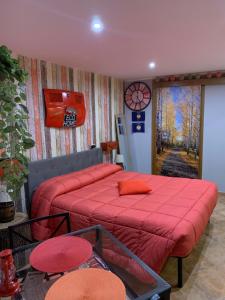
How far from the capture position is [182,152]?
191 inches

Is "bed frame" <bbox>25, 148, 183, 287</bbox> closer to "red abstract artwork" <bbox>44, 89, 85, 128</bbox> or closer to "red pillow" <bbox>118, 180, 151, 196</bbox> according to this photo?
"red abstract artwork" <bbox>44, 89, 85, 128</bbox>

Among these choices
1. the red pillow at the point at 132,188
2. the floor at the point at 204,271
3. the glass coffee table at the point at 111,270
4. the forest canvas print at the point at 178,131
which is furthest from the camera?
the forest canvas print at the point at 178,131

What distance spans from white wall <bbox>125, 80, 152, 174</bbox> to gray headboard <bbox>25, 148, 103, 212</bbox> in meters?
1.17

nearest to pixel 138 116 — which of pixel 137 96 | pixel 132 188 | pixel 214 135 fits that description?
pixel 137 96

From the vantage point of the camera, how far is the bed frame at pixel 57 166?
3088mm

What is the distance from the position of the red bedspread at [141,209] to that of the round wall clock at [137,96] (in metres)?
2.06

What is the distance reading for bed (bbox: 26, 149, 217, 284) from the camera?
203 cm

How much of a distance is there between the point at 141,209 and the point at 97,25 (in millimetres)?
1784

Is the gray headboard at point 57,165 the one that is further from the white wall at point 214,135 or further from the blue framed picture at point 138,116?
the white wall at point 214,135

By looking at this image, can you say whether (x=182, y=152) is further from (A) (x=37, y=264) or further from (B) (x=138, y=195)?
(A) (x=37, y=264)

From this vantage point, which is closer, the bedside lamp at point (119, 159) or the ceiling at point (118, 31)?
the ceiling at point (118, 31)

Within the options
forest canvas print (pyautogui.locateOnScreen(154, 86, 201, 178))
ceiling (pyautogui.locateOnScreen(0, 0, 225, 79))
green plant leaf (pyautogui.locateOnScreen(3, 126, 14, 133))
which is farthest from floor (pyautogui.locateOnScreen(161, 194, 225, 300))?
ceiling (pyautogui.locateOnScreen(0, 0, 225, 79))

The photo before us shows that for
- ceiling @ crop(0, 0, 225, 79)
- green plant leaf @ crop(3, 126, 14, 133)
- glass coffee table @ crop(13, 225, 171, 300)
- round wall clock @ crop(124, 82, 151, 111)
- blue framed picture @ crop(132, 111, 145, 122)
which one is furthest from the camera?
blue framed picture @ crop(132, 111, 145, 122)

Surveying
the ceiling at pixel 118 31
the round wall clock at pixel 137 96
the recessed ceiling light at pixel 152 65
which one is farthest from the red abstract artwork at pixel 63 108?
the round wall clock at pixel 137 96
